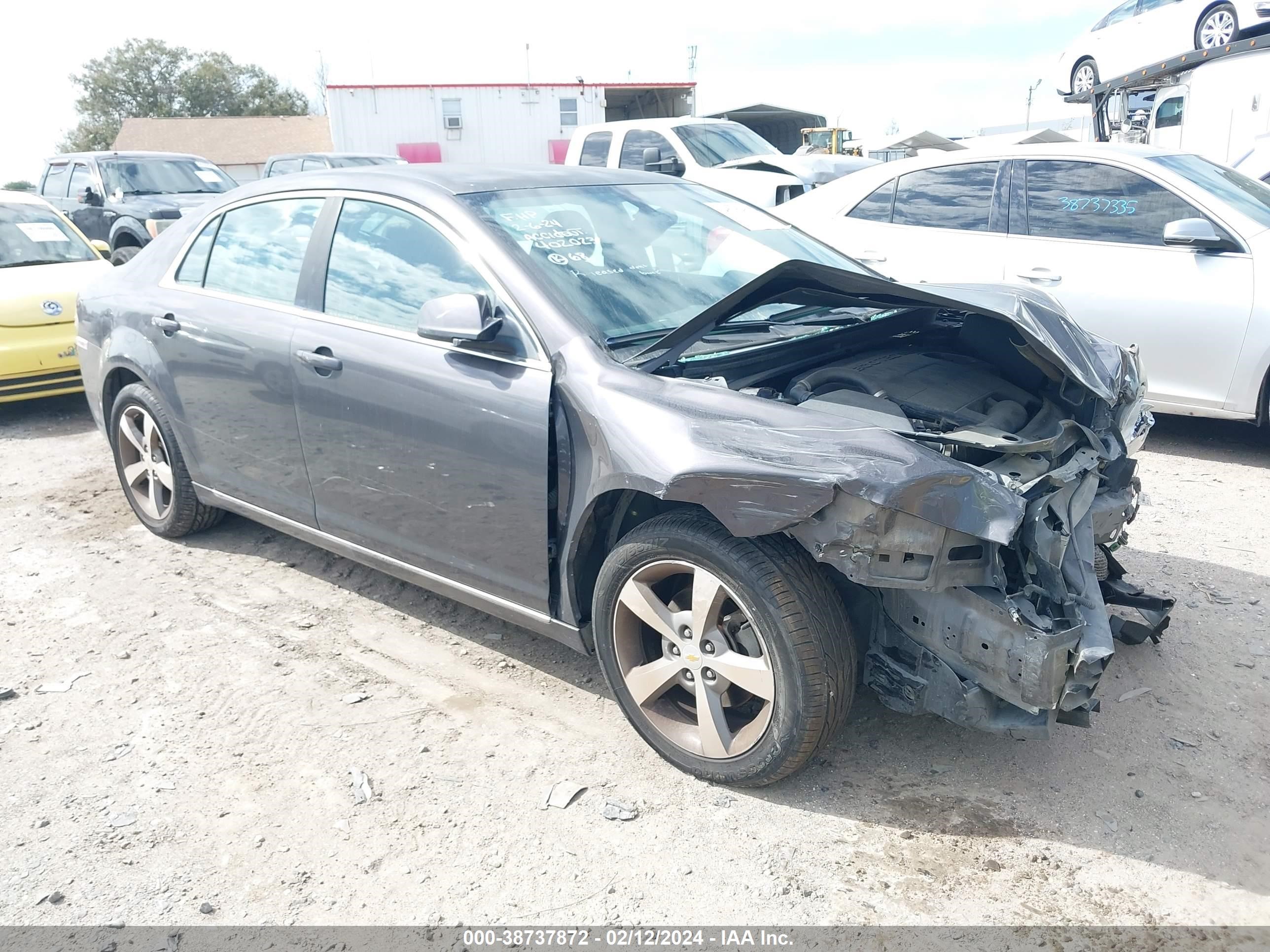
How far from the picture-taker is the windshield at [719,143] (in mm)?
12031

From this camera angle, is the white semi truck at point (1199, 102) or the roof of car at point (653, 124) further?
the roof of car at point (653, 124)

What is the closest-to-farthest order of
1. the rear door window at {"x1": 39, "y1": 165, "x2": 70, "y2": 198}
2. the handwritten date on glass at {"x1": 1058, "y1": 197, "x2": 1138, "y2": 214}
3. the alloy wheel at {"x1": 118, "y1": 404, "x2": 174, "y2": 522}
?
the alloy wheel at {"x1": 118, "y1": 404, "x2": 174, "y2": 522} < the handwritten date on glass at {"x1": 1058, "y1": 197, "x2": 1138, "y2": 214} < the rear door window at {"x1": 39, "y1": 165, "x2": 70, "y2": 198}

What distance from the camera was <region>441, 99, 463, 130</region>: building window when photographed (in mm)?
33344

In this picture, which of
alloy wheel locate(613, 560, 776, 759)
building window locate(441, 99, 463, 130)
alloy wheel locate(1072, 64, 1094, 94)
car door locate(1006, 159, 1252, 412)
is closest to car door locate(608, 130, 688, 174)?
car door locate(1006, 159, 1252, 412)

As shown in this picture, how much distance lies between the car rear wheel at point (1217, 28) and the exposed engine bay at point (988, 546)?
11.8 meters

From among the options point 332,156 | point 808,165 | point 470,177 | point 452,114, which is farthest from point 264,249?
point 452,114

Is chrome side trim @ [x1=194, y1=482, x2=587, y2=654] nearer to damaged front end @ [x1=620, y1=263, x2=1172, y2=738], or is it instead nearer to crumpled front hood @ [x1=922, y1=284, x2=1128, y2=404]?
damaged front end @ [x1=620, y1=263, x2=1172, y2=738]

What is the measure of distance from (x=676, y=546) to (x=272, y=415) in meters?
1.94

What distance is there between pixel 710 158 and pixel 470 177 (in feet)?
29.4

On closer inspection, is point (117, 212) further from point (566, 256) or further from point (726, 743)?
point (726, 743)

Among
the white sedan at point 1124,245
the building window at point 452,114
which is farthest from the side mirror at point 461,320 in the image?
the building window at point 452,114

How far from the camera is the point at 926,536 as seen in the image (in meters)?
2.46

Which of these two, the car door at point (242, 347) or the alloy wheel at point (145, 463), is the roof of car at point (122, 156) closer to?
the alloy wheel at point (145, 463)

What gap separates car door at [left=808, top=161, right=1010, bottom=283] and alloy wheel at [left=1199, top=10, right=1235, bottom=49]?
27.7 feet
